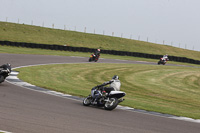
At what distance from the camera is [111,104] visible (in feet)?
35.6

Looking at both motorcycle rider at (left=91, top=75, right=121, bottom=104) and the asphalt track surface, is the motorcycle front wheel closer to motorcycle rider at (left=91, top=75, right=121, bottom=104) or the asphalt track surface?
the asphalt track surface

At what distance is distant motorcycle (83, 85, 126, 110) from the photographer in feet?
35.4

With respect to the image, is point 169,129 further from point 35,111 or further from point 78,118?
point 35,111

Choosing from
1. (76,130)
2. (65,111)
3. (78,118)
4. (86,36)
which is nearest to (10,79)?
(65,111)

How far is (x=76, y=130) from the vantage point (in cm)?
730

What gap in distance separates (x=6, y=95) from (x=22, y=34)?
4588cm

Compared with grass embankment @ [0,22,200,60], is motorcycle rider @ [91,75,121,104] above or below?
below

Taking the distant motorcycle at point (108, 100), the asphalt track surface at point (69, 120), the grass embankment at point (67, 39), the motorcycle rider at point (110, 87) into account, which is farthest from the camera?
the grass embankment at point (67, 39)

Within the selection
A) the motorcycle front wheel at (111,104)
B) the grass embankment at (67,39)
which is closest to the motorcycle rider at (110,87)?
the motorcycle front wheel at (111,104)

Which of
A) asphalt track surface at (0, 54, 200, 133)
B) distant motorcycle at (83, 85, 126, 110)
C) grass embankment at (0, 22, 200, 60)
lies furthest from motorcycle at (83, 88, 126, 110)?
grass embankment at (0, 22, 200, 60)

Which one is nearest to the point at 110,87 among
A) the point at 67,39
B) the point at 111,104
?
the point at 111,104

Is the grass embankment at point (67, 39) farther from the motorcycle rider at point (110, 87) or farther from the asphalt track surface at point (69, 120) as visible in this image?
the asphalt track surface at point (69, 120)

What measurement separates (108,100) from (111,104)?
26cm

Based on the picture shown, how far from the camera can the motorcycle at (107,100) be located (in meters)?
10.8
